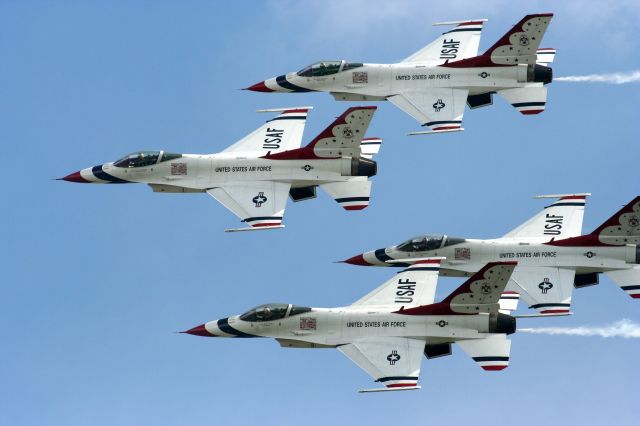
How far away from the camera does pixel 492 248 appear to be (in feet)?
314

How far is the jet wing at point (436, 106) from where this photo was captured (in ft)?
326

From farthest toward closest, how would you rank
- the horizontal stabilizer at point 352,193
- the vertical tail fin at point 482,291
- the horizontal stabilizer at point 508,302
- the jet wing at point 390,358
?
the horizontal stabilizer at point 352,193
the horizontal stabilizer at point 508,302
the jet wing at point 390,358
the vertical tail fin at point 482,291

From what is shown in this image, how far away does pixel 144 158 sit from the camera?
9888cm

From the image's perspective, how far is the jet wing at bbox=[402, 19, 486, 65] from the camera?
340 ft

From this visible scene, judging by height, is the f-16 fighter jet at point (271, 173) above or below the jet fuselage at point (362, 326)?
above

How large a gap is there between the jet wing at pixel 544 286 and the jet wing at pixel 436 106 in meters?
8.19

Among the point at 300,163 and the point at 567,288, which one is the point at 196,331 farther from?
the point at 567,288

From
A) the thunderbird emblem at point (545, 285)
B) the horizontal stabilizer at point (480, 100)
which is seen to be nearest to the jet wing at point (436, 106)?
the horizontal stabilizer at point (480, 100)

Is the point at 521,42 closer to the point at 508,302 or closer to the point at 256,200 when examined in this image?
the point at 508,302

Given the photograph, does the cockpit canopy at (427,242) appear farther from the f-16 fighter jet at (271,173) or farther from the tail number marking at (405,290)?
the tail number marking at (405,290)

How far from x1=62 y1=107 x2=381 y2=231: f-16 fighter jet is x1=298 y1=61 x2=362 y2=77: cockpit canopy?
5.17 meters

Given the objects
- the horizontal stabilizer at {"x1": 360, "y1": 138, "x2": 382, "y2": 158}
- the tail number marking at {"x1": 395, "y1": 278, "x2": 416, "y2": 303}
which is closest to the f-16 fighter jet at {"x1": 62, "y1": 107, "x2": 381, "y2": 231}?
the horizontal stabilizer at {"x1": 360, "y1": 138, "x2": 382, "y2": 158}

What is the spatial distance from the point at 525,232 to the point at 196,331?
52.6ft

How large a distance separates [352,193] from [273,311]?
8731mm
